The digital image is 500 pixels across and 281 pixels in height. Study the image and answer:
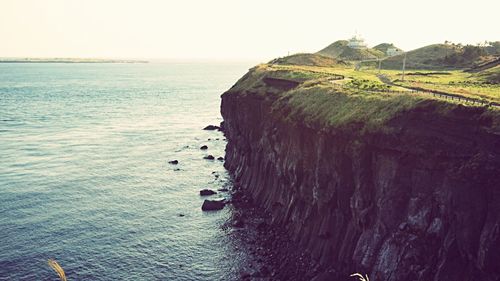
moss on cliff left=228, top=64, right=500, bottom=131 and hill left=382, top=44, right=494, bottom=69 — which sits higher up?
hill left=382, top=44, right=494, bottom=69

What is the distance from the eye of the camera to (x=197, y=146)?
111m

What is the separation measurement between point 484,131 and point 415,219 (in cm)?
905

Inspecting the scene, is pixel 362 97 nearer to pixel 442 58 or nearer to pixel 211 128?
pixel 211 128

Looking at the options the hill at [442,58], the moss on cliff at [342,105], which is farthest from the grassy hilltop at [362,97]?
the hill at [442,58]

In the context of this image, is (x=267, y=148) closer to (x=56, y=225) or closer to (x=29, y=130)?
(x=56, y=225)

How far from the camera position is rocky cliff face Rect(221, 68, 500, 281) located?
33.4 meters

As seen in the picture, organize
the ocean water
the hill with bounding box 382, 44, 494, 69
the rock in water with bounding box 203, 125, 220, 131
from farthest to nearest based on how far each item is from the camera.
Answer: the rock in water with bounding box 203, 125, 220, 131
the hill with bounding box 382, 44, 494, 69
the ocean water

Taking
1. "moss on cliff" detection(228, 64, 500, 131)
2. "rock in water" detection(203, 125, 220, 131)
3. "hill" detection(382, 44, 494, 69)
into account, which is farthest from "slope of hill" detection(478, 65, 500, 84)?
"rock in water" detection(203, 125, 220, 131)

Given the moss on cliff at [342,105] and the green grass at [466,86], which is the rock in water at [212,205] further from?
the green grass at [466,86]

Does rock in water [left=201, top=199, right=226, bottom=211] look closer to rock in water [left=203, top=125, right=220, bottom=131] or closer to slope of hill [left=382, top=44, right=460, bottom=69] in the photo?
rock in water [left=203, top=125, right=220, bottom=131]

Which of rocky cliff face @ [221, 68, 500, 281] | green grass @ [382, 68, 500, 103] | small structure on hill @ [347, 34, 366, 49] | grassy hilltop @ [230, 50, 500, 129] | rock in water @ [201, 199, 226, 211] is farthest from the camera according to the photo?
small structure on hill @ [347, 34, 366, 49]

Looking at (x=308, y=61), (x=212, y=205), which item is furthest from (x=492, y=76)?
(x=308, y=61)

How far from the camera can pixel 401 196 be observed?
40031mm

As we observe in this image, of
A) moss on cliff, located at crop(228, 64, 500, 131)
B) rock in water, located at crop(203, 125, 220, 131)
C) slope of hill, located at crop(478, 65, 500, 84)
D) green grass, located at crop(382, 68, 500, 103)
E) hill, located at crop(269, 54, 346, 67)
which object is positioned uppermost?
hill, located at crop(269, 54, 346, 67)
